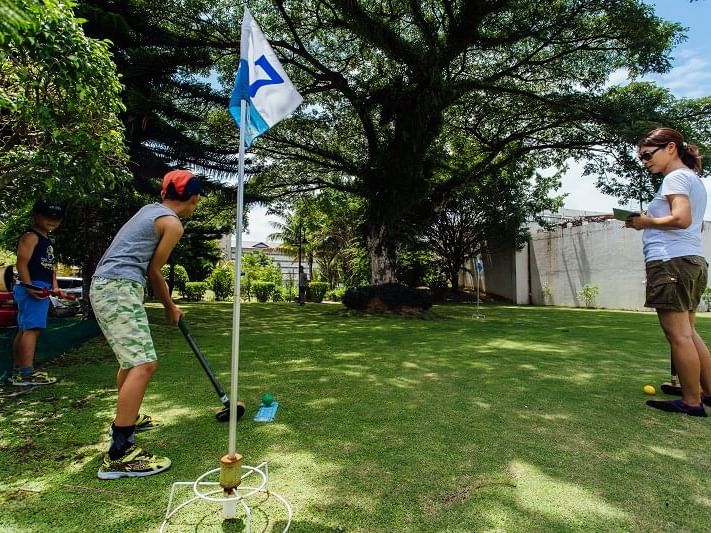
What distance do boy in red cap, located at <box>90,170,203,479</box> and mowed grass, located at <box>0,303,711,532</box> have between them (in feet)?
0.53

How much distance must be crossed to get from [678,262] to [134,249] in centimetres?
318

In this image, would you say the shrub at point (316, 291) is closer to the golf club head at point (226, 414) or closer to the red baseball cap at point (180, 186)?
the golf club head at point (226, 414)

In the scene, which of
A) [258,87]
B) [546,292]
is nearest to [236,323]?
[258,87]

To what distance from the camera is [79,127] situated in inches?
120

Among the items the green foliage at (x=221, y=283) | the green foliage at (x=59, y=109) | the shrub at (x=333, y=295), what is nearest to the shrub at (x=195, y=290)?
the green foliage at (x=221, y=283)

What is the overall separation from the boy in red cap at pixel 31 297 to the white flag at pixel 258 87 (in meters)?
2.52

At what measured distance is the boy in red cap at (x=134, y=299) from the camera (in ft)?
6.78

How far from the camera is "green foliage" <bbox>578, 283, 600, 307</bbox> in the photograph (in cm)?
1574

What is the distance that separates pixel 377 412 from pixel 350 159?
1066cm

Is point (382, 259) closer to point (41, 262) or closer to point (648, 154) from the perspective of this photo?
point (41, 262)

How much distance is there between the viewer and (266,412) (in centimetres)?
279

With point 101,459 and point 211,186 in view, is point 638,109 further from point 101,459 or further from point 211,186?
point 101,459

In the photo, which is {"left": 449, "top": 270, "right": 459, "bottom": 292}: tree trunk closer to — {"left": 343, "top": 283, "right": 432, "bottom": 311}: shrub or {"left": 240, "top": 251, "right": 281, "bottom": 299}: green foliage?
{"left": 240, "top": 251, "right": 281, "bottom": 299}: green foliage

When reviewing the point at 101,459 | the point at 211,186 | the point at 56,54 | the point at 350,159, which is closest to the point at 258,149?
the point at 350,159
